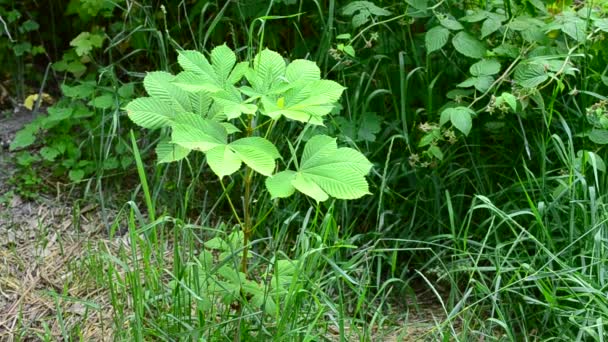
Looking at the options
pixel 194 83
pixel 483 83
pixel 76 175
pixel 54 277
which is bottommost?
pixel 54 277

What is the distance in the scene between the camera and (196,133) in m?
2.17

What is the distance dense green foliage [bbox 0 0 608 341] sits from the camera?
7.70ft

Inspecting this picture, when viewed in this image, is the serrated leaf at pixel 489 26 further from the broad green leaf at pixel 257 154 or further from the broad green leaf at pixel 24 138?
the broad green leaf at pixel 24 138

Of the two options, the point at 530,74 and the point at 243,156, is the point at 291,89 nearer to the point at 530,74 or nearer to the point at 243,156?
the point at 243,156

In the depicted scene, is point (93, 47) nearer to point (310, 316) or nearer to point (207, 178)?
point (207, 178)

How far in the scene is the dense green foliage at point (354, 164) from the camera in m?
2.35

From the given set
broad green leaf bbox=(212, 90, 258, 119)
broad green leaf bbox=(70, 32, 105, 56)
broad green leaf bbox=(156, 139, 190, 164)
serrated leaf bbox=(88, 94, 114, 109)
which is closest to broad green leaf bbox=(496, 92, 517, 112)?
broad green leaf bbox=(212, 90, 258, 119)

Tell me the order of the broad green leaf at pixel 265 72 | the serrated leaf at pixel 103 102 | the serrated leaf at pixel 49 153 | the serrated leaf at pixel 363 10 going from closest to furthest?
the broad green leaf at pixel 265 72 → the serrated leaf at pixel 363 10 → the serrated leaf at pixel 103 102 → the serrated leaf at pixel 49 153

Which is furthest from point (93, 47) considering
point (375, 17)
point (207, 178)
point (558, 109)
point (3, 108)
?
point (558, 109)

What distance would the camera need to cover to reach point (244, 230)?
8.25 ft

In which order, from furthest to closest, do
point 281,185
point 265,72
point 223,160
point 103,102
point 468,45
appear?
point 103,102 → point 468,45 → point 265,72 → point 281,185 → point 223,160

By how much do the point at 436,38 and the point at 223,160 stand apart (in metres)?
1.10

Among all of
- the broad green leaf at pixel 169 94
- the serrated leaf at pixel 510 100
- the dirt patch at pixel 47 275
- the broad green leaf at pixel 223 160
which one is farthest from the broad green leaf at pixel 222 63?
the serrated leaf at pixel 510 100

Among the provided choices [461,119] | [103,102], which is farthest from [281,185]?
[103,102]
